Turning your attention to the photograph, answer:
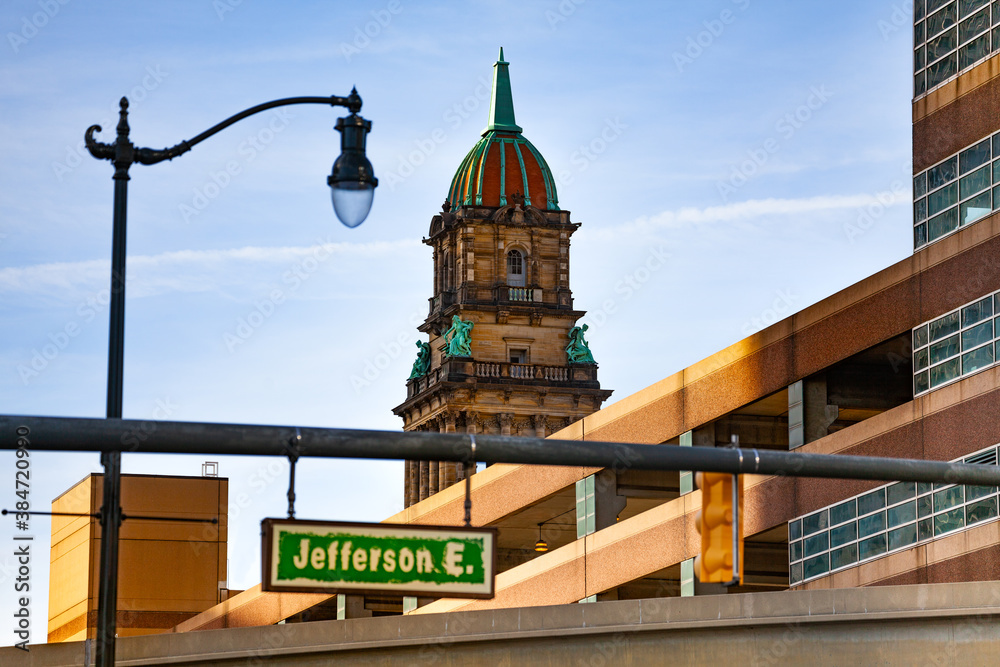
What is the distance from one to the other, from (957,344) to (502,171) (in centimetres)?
9110

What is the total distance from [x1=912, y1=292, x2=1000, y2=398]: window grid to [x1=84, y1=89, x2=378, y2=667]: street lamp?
24695mm

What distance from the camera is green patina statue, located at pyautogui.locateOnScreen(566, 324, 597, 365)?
124562mm

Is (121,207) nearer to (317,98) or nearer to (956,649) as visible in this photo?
(317,98)

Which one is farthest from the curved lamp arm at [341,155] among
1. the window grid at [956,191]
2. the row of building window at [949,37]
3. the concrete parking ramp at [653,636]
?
the row of building window at [949,37]

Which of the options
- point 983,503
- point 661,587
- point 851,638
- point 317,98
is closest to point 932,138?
point 983,503

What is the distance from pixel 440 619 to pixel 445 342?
88.2 m

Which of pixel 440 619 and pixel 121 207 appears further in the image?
pixel 440 619

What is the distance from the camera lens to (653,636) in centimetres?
3591

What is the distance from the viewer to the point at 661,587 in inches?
2169

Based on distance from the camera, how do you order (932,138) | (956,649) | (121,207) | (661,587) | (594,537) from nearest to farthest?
(121,207), (956,649), (932,138), (594,537), (661,587)

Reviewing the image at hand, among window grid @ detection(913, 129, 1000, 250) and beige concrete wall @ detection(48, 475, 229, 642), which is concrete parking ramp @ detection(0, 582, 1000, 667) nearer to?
window grid @ detection(913, 129, 1000, 250)

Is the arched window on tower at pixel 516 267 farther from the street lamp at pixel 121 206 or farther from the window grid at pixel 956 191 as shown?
the street lamp at pixel 121 206

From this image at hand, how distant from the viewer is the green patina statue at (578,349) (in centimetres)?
12456

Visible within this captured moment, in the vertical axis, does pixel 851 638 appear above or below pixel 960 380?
below
